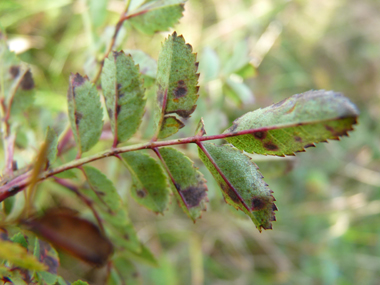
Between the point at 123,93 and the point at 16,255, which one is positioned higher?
the point at 123,93

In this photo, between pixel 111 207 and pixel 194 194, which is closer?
pixel 194 194

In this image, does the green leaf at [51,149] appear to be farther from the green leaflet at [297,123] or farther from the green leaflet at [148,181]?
the green leaflet at [297,123]

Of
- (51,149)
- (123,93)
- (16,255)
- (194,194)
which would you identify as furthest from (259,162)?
(16,255)

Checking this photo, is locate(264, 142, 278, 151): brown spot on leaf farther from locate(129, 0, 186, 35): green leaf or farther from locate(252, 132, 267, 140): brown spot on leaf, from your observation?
locate(129, 0, 186, 35): green leaf

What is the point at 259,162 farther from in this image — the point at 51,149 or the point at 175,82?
the point at 51,149

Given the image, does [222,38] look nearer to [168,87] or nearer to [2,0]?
[2,0]

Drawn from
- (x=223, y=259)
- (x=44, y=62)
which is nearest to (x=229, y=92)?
(x=223, y=259)

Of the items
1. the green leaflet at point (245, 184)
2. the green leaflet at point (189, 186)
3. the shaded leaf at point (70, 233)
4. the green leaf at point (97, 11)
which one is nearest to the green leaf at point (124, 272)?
the shaded leaf at point (70, 233)
